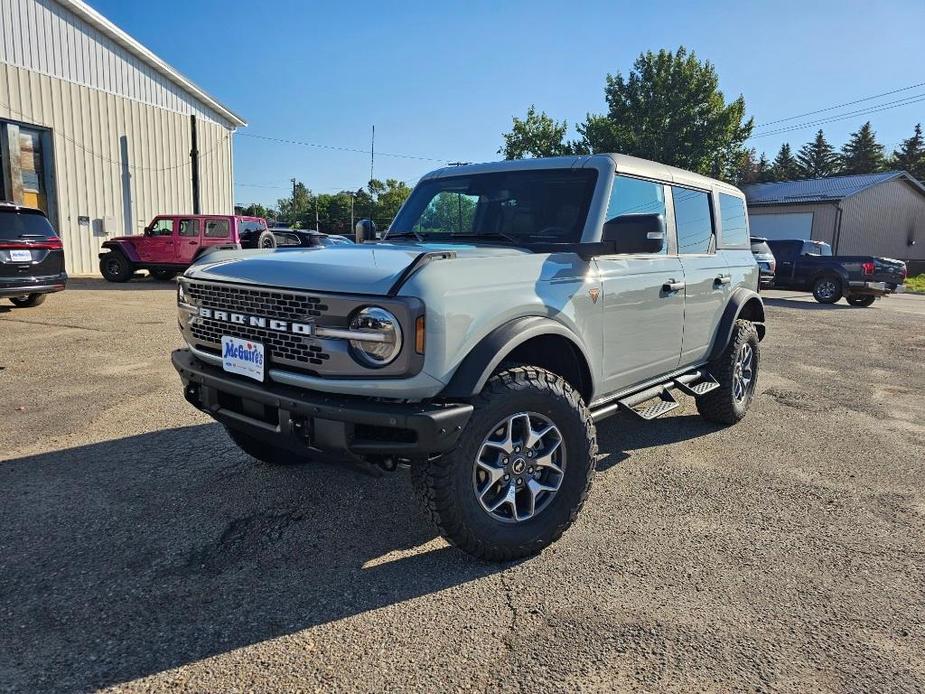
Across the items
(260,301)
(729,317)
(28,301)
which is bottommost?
(28,301)

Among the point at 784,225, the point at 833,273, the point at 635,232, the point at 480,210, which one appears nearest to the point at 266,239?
the point at 480,210

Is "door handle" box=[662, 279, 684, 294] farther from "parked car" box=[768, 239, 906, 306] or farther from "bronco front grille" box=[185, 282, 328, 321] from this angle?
"parked car" box=[768, 239, 906, 306]

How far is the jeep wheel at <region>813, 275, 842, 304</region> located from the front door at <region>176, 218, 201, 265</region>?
16.8m

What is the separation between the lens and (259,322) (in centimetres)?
284

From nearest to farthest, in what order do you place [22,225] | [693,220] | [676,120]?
[693,220]
[22,225]
[676,120]

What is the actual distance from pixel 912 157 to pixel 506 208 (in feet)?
284

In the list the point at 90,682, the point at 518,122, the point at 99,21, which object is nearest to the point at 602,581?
the point at 90,682

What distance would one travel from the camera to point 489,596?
2623 mm

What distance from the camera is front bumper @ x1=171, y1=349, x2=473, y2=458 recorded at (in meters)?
2.41

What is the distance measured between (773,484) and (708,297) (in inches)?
54.3

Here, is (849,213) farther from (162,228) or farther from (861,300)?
(162,228)

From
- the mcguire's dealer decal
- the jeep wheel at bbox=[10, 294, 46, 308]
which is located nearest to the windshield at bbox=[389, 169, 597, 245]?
the mcguire's dealer decal

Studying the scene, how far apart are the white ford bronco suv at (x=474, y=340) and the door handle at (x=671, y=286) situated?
0.02 meters

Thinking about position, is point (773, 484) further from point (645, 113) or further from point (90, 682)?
point (645, 113)
